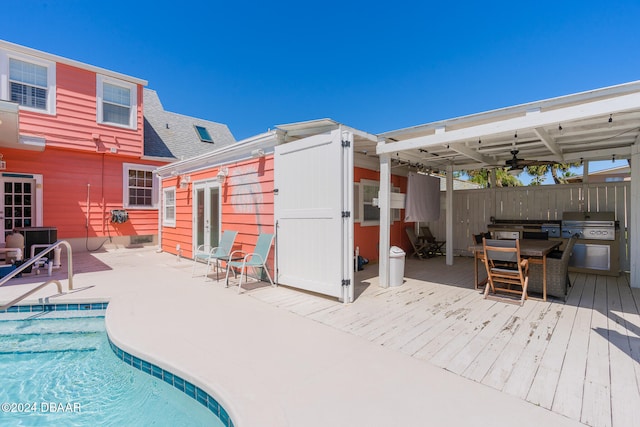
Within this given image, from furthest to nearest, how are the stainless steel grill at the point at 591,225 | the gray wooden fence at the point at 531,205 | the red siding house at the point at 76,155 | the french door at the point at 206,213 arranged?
the red siding house at the point at 76,155, the french door at the point at 206,213, the gray wooden fence at the point at 531,205, the stainless steel grill at the point at 591,225

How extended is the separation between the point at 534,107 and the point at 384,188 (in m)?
2.30

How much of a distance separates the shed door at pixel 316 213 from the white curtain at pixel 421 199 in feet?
10.5

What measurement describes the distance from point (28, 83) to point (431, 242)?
12.0m

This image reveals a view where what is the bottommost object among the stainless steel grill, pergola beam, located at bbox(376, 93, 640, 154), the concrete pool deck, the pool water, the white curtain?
the pool water

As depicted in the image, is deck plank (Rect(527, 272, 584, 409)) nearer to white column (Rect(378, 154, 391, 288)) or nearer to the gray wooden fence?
white column (Rect(378, 154, 391, 288))

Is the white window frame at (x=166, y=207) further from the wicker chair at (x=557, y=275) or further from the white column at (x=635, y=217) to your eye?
the white column at (x=635, y=217)

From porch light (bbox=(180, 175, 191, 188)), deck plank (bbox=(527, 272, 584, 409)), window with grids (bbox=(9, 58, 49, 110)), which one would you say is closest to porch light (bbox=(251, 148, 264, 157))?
porch light (bbox=(180, 175, 191, 188))

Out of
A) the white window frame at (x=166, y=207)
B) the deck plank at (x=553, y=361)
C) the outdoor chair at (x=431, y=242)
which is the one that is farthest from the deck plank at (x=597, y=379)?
the white window frame at (x=166, y=207)

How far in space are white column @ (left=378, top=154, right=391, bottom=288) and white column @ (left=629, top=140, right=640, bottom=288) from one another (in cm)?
424

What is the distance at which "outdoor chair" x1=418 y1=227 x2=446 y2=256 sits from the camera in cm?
868

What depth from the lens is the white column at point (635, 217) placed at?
5191 millimetres

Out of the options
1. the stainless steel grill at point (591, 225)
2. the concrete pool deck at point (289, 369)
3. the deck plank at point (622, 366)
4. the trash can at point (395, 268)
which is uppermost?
the stainless steel grill at point (591, 225)

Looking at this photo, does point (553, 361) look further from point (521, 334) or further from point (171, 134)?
point (171, 134)

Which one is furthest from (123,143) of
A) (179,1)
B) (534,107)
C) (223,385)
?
(534,107)
